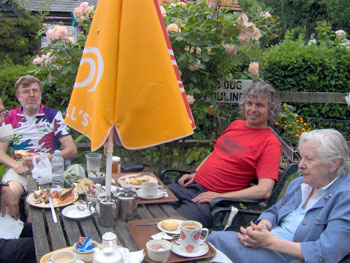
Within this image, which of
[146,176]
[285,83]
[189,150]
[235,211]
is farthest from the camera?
[285,83]

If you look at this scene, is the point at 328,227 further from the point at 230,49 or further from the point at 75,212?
the point at 230,49

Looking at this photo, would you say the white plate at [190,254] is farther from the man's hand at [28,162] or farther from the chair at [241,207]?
the man's hand at [28,162]

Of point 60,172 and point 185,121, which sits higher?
point 185,121

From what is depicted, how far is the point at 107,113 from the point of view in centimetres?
178

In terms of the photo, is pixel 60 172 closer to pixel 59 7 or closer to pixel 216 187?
pixel 216 187

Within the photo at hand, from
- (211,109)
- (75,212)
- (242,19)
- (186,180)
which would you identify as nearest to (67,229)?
(75,212)

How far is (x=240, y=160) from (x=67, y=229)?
1550 millimetres

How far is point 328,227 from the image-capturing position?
1.82 metres

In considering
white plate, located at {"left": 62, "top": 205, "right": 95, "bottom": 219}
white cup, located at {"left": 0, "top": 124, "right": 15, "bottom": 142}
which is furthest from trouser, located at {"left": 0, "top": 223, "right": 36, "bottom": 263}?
white cup, located at {"left": 0, "top": 124, "right": 15, "bottom": 142}

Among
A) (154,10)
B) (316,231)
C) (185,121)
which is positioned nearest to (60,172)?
(185,121)

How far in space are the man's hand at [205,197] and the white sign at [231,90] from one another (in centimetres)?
172

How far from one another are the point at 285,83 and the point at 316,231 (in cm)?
412

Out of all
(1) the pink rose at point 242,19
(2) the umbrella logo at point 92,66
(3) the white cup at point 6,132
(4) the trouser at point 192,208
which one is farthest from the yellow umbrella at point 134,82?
(1) the pink rose at point 242,19

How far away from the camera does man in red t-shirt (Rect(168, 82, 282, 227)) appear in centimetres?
272
